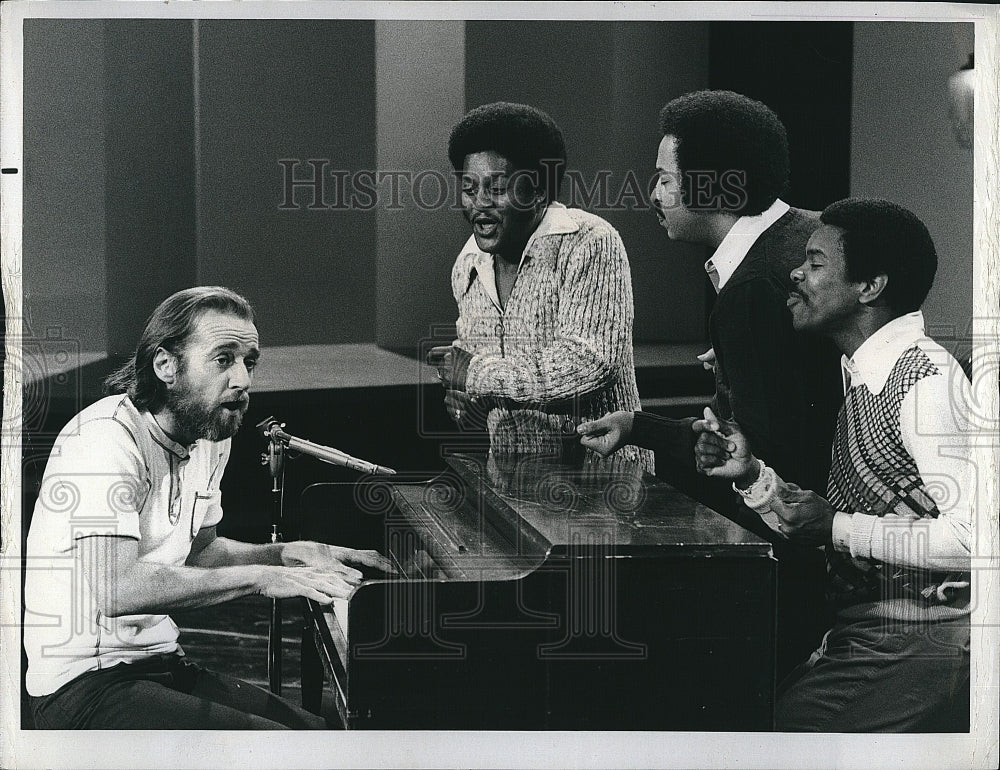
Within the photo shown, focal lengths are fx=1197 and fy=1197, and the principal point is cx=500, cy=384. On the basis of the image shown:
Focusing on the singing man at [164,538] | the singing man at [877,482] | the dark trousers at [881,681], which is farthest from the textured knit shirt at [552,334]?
the dark trousers at [881,681]

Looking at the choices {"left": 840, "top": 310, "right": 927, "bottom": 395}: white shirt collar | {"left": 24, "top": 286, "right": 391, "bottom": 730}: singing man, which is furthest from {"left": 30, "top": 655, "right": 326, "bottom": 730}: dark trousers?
{"left": 840, "top": 310, "right": 927, "bottom": 395}: white shirt collar

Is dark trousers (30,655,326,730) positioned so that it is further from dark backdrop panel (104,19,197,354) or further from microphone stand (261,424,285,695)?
dark backdrop panel (104,19,197,354)

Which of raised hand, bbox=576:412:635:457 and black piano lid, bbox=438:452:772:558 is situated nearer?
black piano lid, bbox=438:452:772:558

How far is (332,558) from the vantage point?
115 inches

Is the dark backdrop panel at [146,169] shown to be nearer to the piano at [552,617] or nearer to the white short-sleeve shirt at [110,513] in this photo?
the white short-sleeve shirt at [110,513]

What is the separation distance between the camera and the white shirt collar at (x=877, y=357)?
289cm

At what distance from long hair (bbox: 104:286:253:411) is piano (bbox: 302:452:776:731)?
478 millimetres

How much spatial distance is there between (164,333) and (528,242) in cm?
91

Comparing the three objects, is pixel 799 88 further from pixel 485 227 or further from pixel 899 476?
pixel 899 476

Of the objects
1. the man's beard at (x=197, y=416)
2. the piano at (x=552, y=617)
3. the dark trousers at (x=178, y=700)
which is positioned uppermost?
the man's beard at (x=197, y=416)

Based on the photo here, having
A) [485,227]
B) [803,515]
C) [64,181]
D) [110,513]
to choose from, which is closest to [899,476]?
[803,515]

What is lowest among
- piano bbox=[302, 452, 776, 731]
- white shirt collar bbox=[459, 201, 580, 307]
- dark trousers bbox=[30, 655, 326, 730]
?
dark trousers bbox=[30, 655, 326, 730]

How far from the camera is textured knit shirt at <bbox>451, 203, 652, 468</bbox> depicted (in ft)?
9.62

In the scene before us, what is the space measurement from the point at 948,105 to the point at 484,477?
147 cm
